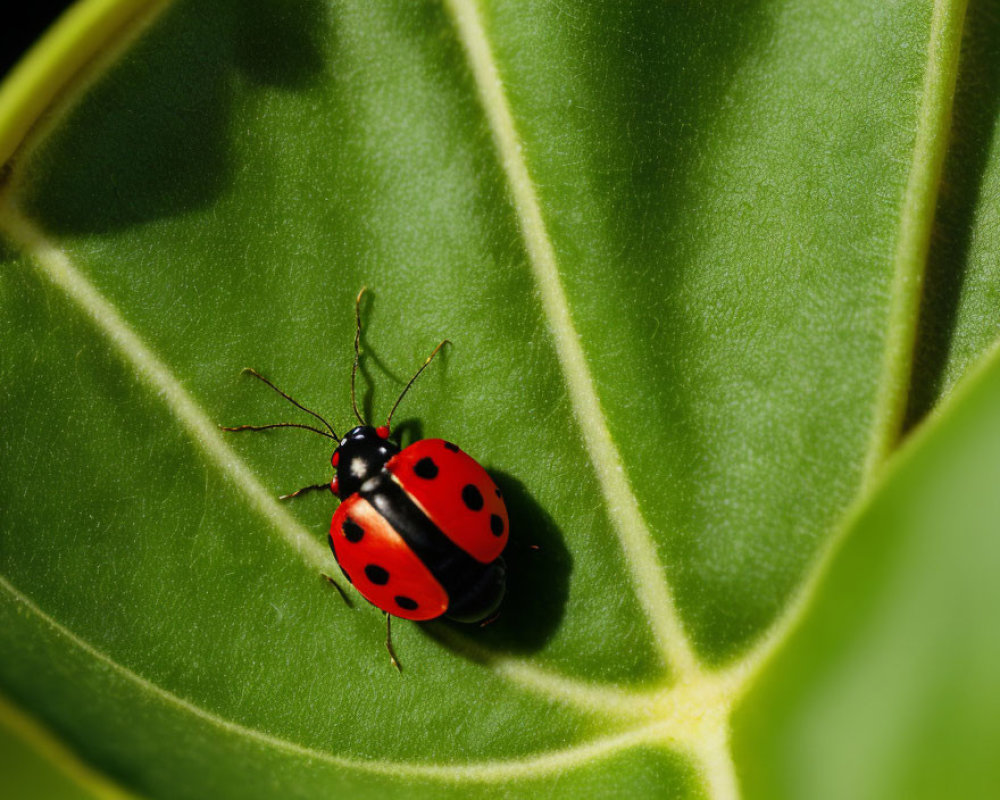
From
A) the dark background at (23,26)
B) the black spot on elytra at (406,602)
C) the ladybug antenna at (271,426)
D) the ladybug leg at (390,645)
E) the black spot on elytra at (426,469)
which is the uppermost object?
the dark background at (23,26)

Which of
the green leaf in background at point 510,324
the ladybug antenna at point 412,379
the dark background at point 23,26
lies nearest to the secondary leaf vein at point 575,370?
the green leaf in background at point 510,324

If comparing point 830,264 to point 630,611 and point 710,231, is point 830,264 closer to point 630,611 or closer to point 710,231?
point 710,231

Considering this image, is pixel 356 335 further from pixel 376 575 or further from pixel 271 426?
pixel 376 575

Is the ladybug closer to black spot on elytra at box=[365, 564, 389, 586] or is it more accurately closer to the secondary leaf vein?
black spot on elytra at box=[365, 564, 389, 586]

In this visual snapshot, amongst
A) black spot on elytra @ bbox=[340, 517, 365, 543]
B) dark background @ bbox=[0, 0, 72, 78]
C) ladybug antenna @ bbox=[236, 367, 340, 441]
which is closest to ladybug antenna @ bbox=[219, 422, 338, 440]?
ladybug antenna @ bbox=[236, 367, 340, 441]

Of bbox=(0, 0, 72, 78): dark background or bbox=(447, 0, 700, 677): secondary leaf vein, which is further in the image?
bbox=(0, 0, 72, 78): dark background

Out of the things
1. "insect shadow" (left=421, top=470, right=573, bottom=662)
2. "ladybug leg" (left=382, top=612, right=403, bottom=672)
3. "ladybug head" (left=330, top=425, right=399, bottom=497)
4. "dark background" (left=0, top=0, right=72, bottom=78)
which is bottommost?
"insect shadow" (left=421, top=470, right=573, bottom=662)

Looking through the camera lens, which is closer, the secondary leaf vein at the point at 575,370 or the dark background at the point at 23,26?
the secondary leaf vein at the point at 575,370

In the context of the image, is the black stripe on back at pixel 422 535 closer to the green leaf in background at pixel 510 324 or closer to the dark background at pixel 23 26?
the green leaf in background at pixel 510 324
